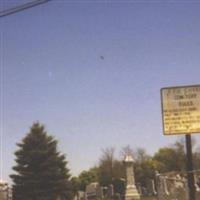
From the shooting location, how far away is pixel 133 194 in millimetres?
43469

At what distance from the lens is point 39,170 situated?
55625 millimetres

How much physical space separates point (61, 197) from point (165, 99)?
45762 millimetres

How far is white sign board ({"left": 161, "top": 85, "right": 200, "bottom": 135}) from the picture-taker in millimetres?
12352

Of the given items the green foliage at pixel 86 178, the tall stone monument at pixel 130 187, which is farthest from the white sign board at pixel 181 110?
the green foliage at pixel 86 178

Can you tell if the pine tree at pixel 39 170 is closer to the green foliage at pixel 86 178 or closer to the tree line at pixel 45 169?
the tree line at pixel 45 169

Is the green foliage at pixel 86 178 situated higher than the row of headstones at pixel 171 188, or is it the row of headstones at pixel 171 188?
the green foliage at pixel 86 178

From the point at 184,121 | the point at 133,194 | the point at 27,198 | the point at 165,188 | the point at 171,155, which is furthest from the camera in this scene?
the point at 171,155

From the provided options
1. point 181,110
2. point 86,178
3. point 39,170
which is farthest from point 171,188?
point 86,178

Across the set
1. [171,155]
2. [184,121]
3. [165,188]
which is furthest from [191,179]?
[171,155]

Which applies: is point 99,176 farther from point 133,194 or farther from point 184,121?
point 184,121

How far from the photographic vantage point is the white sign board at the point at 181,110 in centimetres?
1235

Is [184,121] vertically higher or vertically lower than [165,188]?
higher

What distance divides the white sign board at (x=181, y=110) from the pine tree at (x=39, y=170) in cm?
4162

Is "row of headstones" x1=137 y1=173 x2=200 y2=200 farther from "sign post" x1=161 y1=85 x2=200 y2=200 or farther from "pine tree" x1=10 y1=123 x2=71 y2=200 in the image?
"pine tree" x1=10 y1=123 x2=71 y2=200
